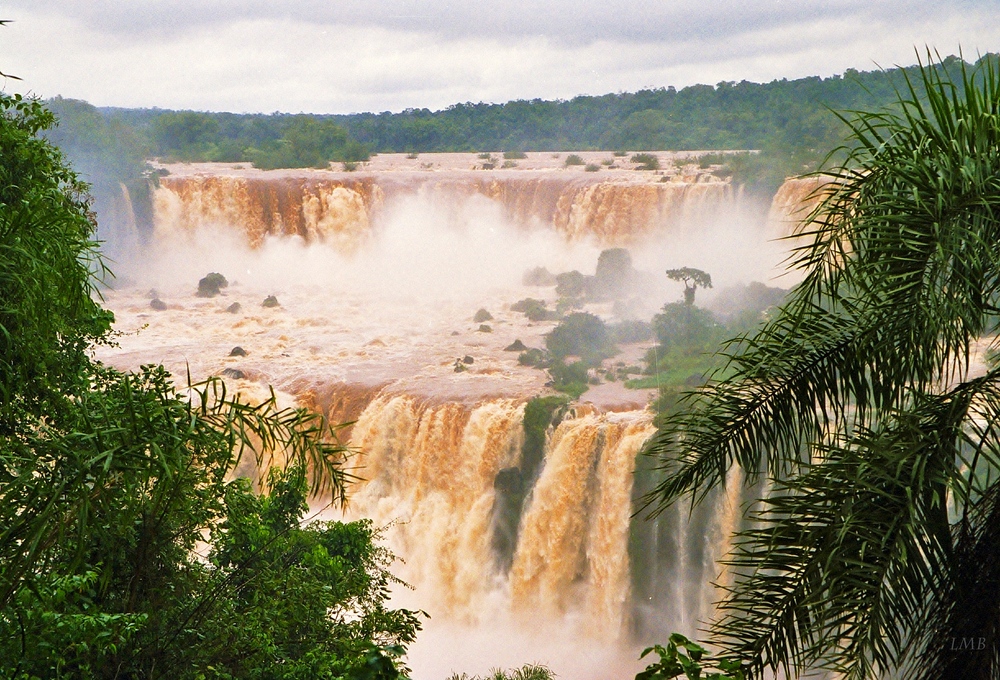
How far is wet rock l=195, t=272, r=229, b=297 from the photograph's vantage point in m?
18.4

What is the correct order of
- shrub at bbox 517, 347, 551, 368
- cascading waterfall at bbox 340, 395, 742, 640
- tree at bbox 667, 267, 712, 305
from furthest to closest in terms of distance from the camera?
tree at bbox 667, 267, 712, 305
shrub at bbox 517, 347, 551, 368
cascading waterfall at bbox 340, 395, 742, 640

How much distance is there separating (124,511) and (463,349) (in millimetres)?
13177

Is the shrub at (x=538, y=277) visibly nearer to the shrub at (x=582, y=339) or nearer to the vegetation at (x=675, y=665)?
the shrub at (x=582, y=339)

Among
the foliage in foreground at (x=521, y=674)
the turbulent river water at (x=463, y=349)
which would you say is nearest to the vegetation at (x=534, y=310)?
the turbulent river water at (x=463, y=349)

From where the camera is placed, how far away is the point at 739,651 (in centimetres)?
235

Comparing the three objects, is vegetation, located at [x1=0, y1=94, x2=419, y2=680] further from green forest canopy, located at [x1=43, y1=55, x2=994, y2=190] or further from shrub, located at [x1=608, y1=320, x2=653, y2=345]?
green forest canopy, located at [x1=43, y1=55, x2=994, y2=190]

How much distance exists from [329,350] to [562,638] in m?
6.22

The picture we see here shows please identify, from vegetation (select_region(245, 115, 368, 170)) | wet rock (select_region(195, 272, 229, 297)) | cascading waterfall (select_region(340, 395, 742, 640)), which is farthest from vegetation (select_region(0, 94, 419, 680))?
vegetation (select_region(245, 115, 368, 170))

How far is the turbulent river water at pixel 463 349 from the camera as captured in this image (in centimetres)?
1121

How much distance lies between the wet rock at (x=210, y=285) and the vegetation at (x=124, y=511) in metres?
12.7

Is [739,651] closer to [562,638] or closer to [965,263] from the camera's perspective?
[965,263]

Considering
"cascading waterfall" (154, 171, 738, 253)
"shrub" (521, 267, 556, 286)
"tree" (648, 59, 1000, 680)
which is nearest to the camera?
"tree" (648, 59, 1000, 680)

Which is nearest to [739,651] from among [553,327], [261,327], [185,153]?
[553,327]

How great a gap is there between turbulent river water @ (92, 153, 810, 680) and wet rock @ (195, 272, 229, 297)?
0.25m
